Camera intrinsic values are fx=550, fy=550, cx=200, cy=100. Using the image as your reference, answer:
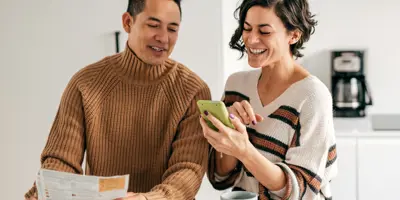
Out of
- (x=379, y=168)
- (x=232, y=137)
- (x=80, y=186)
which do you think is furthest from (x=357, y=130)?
(x=80, y=186)

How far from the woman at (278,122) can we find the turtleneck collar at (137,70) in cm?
25

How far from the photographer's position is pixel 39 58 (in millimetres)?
2629

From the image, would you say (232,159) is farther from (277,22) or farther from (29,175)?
(29,175)

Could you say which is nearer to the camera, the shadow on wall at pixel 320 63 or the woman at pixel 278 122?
the woman at pixel 278 122

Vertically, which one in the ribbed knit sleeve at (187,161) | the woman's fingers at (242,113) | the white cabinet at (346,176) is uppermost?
the woman's fingers at (242,113)

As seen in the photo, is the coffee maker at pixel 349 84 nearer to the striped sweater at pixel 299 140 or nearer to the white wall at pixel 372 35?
the white wall at pixel 372 35

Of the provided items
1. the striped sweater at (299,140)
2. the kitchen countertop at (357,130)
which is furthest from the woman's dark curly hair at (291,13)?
the kitchen countertop at (357,130)

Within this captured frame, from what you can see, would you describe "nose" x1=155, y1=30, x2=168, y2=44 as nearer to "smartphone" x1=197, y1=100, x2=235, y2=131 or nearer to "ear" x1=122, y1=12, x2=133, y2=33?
"ear" x1=122, y1=12, x2=133, y2=33

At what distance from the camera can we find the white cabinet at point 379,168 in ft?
9.45

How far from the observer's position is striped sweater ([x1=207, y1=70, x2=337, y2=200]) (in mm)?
1393

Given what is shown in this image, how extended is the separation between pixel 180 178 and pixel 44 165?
0.38 m

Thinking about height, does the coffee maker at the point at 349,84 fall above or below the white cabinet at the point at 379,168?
above

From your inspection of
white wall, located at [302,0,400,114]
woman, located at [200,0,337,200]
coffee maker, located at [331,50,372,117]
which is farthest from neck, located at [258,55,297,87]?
white wall, located at [302,0,400,114]

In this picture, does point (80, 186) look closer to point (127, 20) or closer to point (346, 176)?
point (127, 20)
